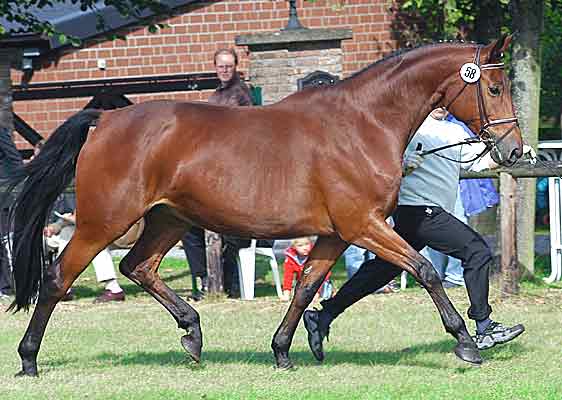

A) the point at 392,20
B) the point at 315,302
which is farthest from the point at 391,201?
the point at 392,20

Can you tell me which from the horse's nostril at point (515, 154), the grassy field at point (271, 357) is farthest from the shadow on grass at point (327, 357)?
the horse's nostril at point (515, 154)

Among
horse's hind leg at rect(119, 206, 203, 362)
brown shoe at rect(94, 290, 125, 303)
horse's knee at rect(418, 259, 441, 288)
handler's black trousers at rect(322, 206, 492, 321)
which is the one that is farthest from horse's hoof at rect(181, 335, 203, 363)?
brown shoe at rect(94, 290, 125, 303)

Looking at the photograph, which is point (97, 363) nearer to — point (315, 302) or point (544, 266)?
point (315, 302)

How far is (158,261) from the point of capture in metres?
7.73

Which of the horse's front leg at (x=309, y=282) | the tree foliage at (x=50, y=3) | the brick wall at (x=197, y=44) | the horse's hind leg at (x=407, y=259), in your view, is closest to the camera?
the horse's hind leg at (x=407, y=259)

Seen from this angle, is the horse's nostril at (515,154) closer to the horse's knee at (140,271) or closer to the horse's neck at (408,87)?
the horse's neck at (408,87)

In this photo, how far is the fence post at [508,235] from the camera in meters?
10.4

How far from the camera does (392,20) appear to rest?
54.3 ft

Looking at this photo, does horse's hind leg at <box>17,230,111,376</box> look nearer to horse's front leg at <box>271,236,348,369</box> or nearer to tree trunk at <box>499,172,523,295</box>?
horse's front leg at <box>271,236,348,369</box>

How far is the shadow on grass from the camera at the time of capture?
764 cm

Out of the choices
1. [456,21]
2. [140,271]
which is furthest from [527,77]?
[140,271]

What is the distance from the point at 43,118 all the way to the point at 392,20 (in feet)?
17.9

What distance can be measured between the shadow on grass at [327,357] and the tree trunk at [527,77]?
12.3 feet

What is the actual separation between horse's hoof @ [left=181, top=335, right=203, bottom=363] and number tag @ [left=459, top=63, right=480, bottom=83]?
2447 mm
